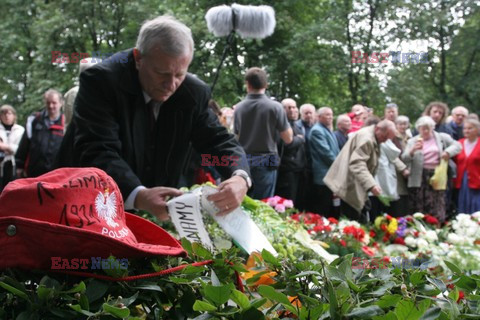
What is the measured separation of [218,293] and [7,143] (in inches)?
288

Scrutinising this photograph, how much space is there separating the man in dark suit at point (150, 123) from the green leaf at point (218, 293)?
133 centimetres

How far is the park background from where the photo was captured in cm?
1359

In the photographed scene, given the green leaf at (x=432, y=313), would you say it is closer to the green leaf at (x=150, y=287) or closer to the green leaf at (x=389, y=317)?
the green leaf at (x=389, y=317)

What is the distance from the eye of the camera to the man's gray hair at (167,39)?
8.10 feet

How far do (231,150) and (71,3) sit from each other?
13.7 meters

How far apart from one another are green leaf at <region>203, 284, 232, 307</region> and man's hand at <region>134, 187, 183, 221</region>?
1.32m

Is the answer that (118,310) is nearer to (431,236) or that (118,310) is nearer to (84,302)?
(84,302)

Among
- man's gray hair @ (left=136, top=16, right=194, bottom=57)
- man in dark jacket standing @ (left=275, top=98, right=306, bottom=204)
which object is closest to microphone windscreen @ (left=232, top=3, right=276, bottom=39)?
man in dark jacket standing @ (left=275, top=98, right=306, bottom=204)

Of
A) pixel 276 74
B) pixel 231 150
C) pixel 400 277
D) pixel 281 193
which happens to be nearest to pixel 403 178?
Result: pixel 281 193

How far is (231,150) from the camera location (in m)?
2.80

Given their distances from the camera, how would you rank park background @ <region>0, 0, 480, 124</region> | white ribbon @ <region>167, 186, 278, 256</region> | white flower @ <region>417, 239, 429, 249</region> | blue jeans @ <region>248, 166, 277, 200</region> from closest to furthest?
white ribbon @ <region>167, 186, 278, 256</region> < white flower @ <region>417, 239, 429, 249</region> < blue jeans @ <region>248, 166, 277, 200</region> < park background @ <region>0, 0, 480, 124</region>

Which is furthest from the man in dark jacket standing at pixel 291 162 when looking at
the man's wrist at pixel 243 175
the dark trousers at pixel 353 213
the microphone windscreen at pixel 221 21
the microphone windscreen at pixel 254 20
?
the man's wrist at pixel 243 175

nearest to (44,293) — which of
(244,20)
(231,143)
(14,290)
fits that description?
(14,290)

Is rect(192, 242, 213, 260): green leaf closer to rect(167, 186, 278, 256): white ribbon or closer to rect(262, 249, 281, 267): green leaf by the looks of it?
rect(262, 249, 281, 267): green leaf
